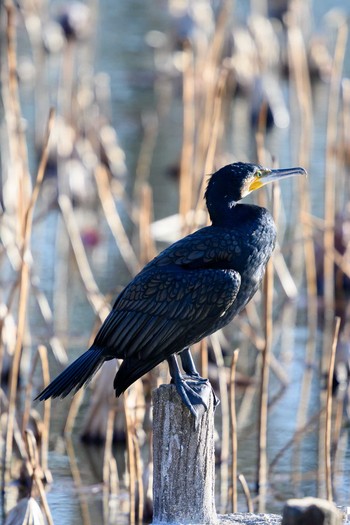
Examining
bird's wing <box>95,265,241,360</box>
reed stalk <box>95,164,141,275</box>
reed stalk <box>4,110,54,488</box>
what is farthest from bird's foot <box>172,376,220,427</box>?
reed stalk <box>95,164,141,275</box>

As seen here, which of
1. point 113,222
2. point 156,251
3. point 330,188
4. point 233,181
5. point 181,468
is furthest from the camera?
point 156,251

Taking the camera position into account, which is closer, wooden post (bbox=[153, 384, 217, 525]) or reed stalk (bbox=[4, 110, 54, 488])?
wooden post (bbox=[153, 384, 217, 525])

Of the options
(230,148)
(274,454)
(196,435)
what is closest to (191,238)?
(196,435)

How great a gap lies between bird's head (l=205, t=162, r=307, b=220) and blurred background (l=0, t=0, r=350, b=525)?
1.95ft

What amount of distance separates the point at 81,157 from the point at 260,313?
2.03 meters

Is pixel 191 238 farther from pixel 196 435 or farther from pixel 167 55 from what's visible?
pixel 167 55

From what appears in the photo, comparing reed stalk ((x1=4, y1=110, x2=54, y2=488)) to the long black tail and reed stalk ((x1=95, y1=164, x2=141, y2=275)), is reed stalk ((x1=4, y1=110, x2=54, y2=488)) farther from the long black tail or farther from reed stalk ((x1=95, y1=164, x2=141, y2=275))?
reed stalk ((x1=95, y1=164, x2=141, y2=275))

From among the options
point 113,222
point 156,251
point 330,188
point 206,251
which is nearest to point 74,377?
point 206,251

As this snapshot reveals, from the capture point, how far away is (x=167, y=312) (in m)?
3.33

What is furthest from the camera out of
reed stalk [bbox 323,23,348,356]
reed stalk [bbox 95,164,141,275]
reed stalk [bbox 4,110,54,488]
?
reed stalk [bbox 95,164,141,275]

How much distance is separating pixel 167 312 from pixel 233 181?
44cm

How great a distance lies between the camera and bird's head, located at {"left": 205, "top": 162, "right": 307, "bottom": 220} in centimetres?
347

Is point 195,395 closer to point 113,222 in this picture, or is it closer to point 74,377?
point 74,377

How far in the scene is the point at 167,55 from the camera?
12.6 metres
